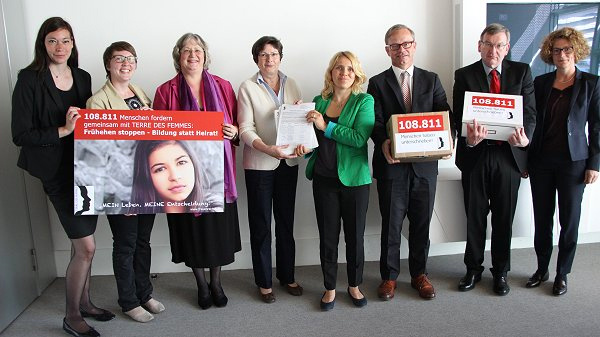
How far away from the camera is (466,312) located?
262cm

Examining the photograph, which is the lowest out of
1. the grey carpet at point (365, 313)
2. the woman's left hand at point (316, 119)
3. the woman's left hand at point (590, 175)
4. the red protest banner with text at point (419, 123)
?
the grey carpet at point (365, 313)

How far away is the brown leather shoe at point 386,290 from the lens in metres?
2.80

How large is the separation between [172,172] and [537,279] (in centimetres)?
246

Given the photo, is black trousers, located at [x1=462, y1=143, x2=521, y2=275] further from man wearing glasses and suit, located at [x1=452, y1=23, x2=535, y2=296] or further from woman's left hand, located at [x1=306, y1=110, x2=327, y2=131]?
woman's left hand, located at [x1=306, y1=110, x2=327, y2=131]

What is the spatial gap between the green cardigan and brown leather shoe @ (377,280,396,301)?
75cm

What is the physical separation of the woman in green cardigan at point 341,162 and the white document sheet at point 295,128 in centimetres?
4

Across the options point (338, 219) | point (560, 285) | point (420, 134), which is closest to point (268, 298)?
point (338, 219)

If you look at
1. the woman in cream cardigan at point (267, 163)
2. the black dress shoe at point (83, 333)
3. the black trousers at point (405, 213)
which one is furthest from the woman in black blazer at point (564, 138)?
the black dress shoe at point (83, 333)

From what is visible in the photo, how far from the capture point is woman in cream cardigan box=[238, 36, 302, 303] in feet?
8.57

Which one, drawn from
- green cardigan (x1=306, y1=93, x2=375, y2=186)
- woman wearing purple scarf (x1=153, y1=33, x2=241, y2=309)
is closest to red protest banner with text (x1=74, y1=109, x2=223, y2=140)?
woman wearing purple scarf (x1=153, y1=33, x2=241, y2=309)

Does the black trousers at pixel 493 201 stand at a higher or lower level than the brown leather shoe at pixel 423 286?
higher

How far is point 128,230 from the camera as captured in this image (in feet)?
8.13

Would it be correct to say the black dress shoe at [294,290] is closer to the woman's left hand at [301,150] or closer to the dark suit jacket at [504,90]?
the woman's left hand at [301,150]

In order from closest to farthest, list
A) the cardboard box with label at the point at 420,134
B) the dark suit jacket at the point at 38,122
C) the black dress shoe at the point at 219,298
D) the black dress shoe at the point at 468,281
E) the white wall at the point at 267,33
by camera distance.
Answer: the dark suit jacket at the point at 38,122
the cardboard box with label at the point at 420,134
the black dress shoe at the point at 219,298
the black dress shoe at the point at 468,281
the white wall at the point at 267,33
